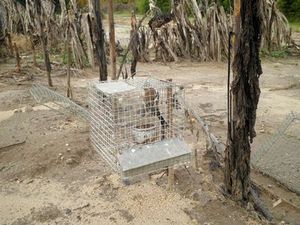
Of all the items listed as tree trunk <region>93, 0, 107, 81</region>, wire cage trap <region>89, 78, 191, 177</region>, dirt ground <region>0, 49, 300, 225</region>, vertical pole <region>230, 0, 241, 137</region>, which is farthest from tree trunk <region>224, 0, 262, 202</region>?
tree trunk <region>93, 0, 107, 81</region>

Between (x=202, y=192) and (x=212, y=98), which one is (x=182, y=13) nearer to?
(x=212, y=98)

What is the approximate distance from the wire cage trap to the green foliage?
1774 cm

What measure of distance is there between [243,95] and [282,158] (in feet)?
5.19

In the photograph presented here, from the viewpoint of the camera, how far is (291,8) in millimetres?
19203

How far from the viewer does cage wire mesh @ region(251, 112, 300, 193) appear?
12.6 ft

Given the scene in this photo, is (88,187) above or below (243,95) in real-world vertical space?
below

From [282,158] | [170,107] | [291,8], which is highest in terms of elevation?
[291,8]

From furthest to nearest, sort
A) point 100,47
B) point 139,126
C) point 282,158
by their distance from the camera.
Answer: point 100,47, point 282,158, point 139,126

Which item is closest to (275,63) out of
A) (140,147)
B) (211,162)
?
(211,162)

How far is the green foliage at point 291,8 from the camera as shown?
19.0 m

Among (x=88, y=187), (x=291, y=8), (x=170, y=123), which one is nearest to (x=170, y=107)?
(x=170, y=123)

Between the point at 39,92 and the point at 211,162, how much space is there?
4109 mm

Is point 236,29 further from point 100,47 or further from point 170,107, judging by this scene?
point 100,47

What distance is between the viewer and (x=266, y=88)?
751cm
